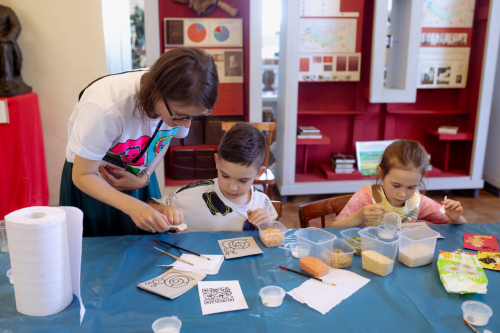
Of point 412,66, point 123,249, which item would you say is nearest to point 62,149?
point 123,249

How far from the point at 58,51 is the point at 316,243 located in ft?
9.46

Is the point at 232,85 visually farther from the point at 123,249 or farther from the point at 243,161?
the point at 123,249

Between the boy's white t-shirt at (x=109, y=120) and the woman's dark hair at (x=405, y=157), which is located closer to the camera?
the boy's white t-shirt at (x=109, y=120)

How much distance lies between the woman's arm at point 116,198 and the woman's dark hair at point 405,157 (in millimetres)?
957

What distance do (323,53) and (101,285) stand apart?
3316mm

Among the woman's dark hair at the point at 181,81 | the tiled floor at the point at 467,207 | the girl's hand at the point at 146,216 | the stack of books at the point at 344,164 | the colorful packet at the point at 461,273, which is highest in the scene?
the woman's dark hair at the point at 181,81

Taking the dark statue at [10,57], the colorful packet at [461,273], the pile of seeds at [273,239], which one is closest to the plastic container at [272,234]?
the pile of seeds at [273,239]

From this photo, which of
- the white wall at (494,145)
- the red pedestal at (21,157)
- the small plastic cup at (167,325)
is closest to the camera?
the small plastic cup at (167,325)

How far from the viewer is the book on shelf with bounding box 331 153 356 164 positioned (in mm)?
4012

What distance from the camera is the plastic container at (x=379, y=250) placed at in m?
1.21

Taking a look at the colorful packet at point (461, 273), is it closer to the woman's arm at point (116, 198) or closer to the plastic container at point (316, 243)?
the plastic container at point (316, 243)

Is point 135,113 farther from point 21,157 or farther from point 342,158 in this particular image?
point 342,158

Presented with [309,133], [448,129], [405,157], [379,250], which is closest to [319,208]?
[405,157]

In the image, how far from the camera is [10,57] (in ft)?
9.70
